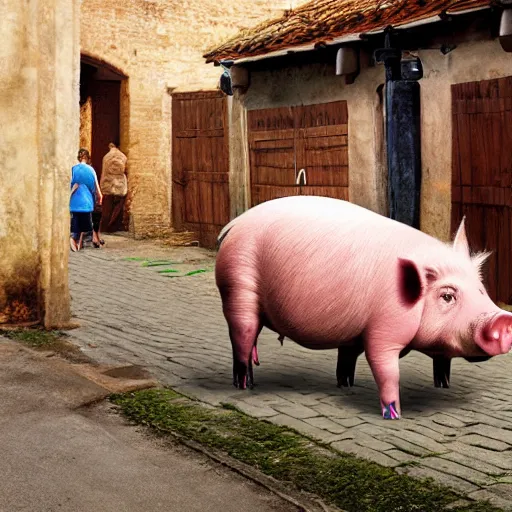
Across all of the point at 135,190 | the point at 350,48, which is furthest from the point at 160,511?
the point at 135,190

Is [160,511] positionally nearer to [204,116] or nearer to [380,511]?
[380,511]

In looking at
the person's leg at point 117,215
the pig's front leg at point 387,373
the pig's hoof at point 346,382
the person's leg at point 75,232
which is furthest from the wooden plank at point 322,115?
the pig's front leg at point 387,373

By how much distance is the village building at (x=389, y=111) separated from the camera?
10.9 meters

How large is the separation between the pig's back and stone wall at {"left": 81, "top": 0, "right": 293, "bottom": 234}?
12480 mm

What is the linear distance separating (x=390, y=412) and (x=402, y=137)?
6714mm

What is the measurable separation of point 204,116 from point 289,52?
4068 millimetres

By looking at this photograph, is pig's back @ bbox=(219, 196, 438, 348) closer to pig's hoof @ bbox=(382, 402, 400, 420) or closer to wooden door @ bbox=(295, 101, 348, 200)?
pig's hoof @ bbox=(382, 402, 400, 420)

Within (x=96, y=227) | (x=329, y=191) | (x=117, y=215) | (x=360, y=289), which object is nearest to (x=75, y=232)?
(x=96, y=227)

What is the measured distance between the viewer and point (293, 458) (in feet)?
17.6

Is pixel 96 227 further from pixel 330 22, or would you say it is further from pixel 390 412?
pixel 390 412

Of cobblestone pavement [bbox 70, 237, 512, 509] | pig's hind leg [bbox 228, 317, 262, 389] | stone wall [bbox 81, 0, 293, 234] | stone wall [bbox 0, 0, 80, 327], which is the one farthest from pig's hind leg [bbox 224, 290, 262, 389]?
stone wall [bbox 81, 0, 293, 234]

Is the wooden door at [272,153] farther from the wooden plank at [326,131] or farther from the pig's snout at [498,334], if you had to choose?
the pig's snout at [498,334]

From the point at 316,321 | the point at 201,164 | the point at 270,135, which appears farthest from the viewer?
the point at 201,164

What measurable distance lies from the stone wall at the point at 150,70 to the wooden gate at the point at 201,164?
514mm
